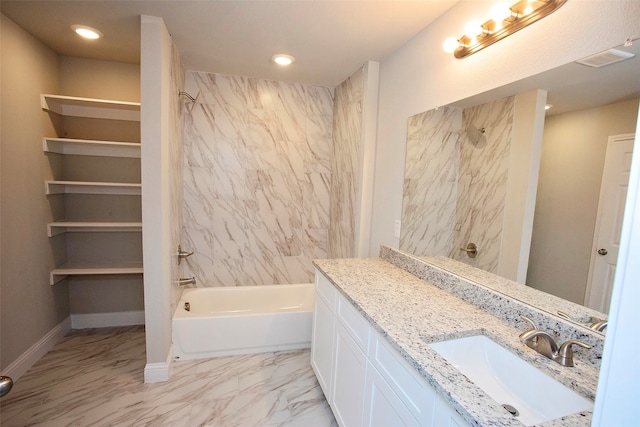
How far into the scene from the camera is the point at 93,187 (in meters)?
2.77

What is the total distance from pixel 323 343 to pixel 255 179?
1.82 meters

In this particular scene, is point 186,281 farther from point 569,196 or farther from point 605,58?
point 605,58

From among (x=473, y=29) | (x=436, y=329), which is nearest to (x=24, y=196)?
(x=436, y=329)

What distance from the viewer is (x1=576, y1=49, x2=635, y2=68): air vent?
1003 mm

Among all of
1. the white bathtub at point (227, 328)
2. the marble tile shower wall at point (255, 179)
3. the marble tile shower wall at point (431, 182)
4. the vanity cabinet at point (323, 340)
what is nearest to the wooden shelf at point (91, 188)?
the marble tile shower wall at point (255, 179)

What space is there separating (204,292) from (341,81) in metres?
2.49

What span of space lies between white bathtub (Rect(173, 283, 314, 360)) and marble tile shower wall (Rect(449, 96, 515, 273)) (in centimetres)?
157

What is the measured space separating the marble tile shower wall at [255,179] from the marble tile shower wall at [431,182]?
4.66 ft

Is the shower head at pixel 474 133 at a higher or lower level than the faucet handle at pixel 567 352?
higher

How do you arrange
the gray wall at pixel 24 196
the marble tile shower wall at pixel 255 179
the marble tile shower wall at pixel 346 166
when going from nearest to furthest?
the gray wall at pixel 24 196
the marble tile shower wall at pixel 346 166
the marble tile shower wall at pixel 255 179

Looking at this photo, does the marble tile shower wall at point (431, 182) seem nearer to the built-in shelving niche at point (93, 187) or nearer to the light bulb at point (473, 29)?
the light bulb at point (473, 29)

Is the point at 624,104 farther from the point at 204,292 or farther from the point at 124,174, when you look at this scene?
the point at 124,174

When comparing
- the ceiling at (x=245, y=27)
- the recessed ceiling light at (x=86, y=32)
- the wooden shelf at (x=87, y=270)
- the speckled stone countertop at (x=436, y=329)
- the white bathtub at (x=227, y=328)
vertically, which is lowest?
the white bathtub at (x=227, y=328)

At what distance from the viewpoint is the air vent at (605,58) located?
3.29ft
